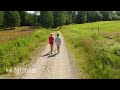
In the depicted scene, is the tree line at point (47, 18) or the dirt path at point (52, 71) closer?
the dirt path at point (52, 71)

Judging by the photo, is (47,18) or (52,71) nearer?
(52,71)

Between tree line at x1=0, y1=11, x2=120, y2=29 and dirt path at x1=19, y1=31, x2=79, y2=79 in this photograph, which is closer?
dirt path at x1=19, y1=31, x2=79, y2=79

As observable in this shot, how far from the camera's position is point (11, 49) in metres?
18.3

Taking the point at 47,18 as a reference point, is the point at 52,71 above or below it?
below

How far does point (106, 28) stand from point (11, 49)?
3825 cm
